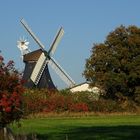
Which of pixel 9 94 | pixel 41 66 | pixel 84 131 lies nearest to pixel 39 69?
pixel 41 66

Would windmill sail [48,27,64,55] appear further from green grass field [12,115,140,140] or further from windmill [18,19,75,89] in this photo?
green grass field [12,115,140,140]

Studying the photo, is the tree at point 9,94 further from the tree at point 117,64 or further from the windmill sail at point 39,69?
the windmill sail at point 39,69

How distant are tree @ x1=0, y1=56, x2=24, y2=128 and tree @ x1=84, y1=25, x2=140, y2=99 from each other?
186 ft

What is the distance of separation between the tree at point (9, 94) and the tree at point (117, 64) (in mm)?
56576

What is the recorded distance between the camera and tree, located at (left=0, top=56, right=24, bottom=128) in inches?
906

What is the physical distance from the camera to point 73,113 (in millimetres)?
76375

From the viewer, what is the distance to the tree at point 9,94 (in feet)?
75.5

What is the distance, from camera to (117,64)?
267 feet

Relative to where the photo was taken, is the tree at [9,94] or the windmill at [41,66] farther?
the windmill at [41,66]

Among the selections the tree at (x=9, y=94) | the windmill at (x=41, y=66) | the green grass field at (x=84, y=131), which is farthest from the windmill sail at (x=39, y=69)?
the tree at (x=9, y=94)

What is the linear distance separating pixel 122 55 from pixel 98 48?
409 centimetres

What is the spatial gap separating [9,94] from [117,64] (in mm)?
58717

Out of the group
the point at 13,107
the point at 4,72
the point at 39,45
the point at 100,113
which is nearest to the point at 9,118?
the point at 13,107

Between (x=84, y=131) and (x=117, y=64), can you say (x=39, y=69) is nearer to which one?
(x=117, y=64)
